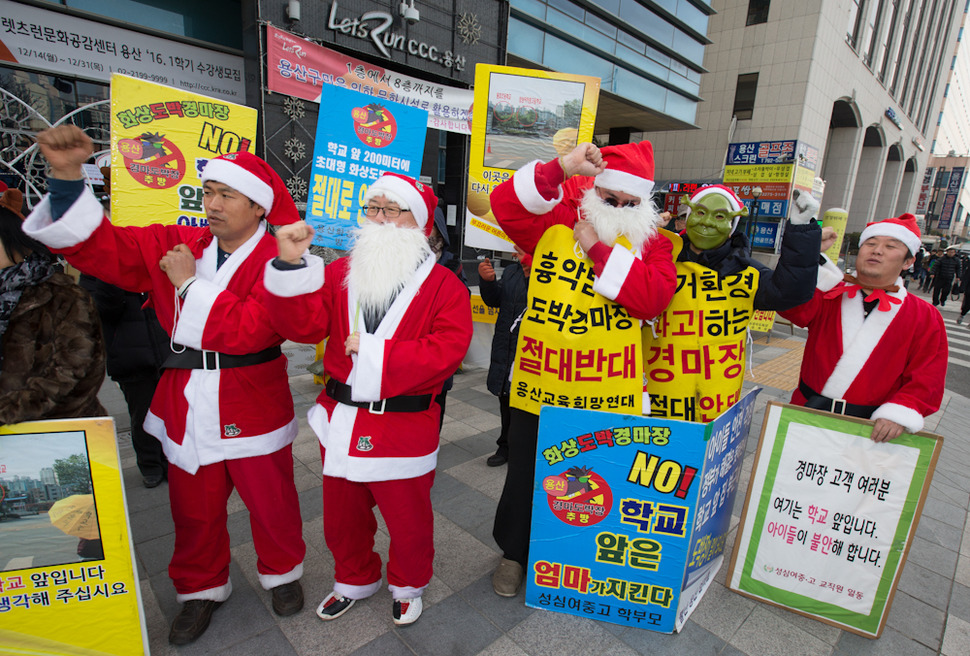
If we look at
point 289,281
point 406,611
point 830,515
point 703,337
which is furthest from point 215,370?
point 830,515

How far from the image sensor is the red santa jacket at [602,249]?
188 centimetres

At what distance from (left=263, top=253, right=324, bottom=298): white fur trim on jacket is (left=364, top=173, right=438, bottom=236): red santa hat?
0.48 meters

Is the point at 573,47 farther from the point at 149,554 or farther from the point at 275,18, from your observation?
the point at 149,554

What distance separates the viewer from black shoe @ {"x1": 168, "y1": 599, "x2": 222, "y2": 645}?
77.7 inches

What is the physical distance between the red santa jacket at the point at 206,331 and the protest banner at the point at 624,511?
115 centimetres

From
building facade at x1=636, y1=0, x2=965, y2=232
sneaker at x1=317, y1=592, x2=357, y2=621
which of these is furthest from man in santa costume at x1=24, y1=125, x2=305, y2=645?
building facade at x1=636, y1=0, x2=965, y2=232

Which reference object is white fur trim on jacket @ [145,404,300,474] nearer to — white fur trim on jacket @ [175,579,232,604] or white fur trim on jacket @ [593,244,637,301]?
white fur trim on jacket @ [175,579,232,604]

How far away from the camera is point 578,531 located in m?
2.11

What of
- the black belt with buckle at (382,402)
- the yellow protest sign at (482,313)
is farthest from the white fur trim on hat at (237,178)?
the yellow protest sign at (482,313)

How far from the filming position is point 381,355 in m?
1.78

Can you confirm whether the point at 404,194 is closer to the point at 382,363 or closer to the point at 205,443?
the point at 382,363

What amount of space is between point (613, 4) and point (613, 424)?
502 inches

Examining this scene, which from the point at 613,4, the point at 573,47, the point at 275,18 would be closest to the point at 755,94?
the point at 613,4

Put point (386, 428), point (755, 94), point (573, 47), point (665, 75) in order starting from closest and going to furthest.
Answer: point (386, 428) → point (573, 47) → point (665, 75) → point (755, 94)
